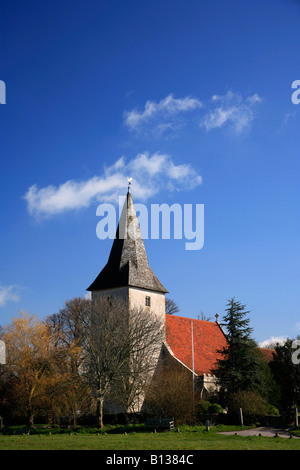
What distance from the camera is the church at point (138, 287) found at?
131 ft

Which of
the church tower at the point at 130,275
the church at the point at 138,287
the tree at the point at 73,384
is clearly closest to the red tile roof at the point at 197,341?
the church at the point at 138,287

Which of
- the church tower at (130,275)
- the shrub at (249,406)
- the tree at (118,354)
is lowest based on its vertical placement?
the shrub at (249,406)

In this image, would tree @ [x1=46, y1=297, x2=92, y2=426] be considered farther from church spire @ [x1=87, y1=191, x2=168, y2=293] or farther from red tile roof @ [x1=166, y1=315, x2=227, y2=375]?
red tile roof @ [x1=166, y1=315, x2=227, y2=375]

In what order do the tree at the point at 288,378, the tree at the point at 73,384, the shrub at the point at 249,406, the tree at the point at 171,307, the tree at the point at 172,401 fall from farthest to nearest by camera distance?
the tree at the point at 171,307 < the tree at the point at 288,378 < the tree at the point at 73,384 < the shrub at the point at 249,406 < the tree at the point at 172,401

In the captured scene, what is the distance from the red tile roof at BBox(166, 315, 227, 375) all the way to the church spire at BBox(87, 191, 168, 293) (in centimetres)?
436

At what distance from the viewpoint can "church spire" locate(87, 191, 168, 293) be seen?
40.8m

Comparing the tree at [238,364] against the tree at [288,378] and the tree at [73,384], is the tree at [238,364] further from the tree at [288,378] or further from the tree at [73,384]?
the tree at [73,384]

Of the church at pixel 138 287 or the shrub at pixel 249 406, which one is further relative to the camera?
the church at pixel 138 287

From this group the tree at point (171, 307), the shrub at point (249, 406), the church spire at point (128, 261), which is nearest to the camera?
the shrub at point (249, 406)

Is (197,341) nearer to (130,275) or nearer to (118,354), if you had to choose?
(130,275)

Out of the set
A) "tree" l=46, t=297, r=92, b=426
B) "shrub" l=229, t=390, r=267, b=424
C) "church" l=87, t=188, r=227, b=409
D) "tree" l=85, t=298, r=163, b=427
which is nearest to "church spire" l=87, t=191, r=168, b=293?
"church" l=87, t=188, r=227, b=409

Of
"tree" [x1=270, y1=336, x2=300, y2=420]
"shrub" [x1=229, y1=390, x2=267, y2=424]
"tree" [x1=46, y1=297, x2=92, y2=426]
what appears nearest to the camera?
"shrub" [x1=229, y1=390, x2=267, y2=424]
